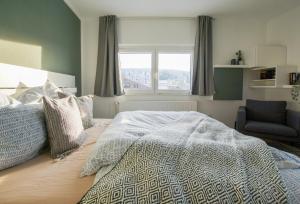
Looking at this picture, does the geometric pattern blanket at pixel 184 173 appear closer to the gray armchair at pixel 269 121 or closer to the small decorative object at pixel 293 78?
the gray armchair at pixel 269 121

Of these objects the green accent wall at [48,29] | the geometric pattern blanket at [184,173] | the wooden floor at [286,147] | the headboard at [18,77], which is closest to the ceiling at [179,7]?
the green accent wall at [48,29]

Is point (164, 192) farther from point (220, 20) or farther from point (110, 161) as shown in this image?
point (220, 20)

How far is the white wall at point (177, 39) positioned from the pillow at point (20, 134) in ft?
9.11

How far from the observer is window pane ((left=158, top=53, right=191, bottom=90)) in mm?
4160

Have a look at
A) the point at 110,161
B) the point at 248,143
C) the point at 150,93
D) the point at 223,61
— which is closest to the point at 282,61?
the point at 223,61

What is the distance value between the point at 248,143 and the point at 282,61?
330cm

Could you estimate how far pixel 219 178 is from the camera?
2.96 feet

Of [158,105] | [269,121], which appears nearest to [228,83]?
[269,121]

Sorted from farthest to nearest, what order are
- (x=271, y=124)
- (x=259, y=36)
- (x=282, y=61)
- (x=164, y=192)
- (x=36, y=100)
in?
(x=259, y=36), (x=282, y=61), (x=271, y=124), (x=36, y=100), (x=164, y=192)

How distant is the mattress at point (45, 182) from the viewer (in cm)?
87

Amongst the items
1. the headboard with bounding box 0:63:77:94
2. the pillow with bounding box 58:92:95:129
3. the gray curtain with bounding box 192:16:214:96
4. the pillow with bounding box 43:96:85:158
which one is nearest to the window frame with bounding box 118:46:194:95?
the gray curtain with bounding box 192:16:214:96

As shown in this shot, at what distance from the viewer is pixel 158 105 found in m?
4.02

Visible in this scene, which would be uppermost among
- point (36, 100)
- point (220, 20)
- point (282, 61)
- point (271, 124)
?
point (220, 20)

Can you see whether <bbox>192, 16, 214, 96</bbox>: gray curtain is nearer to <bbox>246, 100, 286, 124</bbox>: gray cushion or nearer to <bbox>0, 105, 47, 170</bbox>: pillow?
<bbox>246, 100, 286, 124</bbox>: gray cushion
